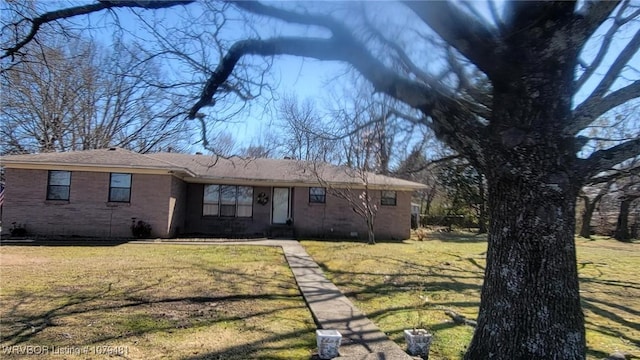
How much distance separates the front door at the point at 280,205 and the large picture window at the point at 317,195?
1.45m

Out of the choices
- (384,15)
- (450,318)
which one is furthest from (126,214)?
(384,15)

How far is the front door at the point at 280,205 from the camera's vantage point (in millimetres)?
22750

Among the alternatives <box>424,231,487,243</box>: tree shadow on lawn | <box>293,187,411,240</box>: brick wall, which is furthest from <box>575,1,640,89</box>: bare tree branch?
<box>424,231,487,243</box>: tree shadow on lawn

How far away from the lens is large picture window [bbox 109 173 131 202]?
1845 cm

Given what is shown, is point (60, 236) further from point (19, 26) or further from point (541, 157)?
point (541, 157)

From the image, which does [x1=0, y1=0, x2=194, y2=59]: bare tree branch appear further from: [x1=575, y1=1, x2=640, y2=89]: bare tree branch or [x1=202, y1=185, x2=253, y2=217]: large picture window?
[x1=202, y1=185, x2=253, y2=217]: large picture window

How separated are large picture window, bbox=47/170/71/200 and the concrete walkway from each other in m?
11.7

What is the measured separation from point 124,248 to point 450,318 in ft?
38.9

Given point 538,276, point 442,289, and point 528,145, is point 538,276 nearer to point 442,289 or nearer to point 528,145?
point 528,145

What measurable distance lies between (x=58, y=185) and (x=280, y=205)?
10.2 m

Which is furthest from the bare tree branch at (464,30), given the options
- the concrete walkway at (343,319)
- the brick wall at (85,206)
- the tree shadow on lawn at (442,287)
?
the brick wall at (85,206)

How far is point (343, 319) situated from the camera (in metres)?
7.08

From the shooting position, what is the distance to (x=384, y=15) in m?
4.29

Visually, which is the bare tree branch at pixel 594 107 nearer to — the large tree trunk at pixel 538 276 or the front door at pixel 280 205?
the large tree trunk at pixel 538 276
